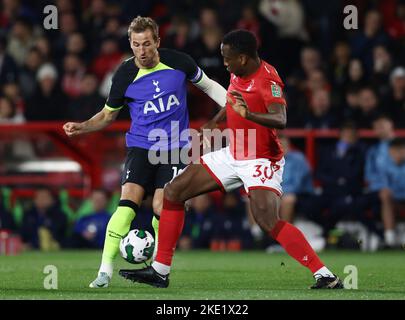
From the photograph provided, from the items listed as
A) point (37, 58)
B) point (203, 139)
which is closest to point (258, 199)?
point (203, 139)

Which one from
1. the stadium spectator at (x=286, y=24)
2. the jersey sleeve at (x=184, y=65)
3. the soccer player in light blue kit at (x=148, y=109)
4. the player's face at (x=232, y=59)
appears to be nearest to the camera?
the player's face at (x=232, y=59)

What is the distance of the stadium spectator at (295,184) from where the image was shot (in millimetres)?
14844

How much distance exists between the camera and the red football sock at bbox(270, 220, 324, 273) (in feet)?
28.2

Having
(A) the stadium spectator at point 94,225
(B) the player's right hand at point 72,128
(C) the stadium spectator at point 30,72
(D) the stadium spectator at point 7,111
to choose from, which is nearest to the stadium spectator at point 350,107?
(A) the stadium spectator at point 94,225

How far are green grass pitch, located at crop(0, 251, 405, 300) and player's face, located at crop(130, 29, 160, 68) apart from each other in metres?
1.80

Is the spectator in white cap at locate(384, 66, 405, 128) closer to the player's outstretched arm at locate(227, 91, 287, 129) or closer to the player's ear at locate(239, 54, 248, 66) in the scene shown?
the player's ear at locate(239, 54, 248, 66)

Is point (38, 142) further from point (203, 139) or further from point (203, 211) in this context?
point (203, 139)

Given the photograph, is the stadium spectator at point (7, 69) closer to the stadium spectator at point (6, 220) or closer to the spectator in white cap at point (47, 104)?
the spectator in white cap at point (47, 104)

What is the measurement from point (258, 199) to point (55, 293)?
1.62 meters

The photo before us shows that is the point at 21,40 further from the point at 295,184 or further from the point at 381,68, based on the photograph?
the point at 381,68

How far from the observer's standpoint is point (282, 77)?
53.5ft

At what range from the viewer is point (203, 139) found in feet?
30.2

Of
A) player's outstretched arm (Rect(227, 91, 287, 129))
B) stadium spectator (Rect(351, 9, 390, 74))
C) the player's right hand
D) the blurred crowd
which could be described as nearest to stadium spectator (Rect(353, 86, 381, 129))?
the blurred crowd

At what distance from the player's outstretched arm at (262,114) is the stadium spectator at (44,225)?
7.61 metres
